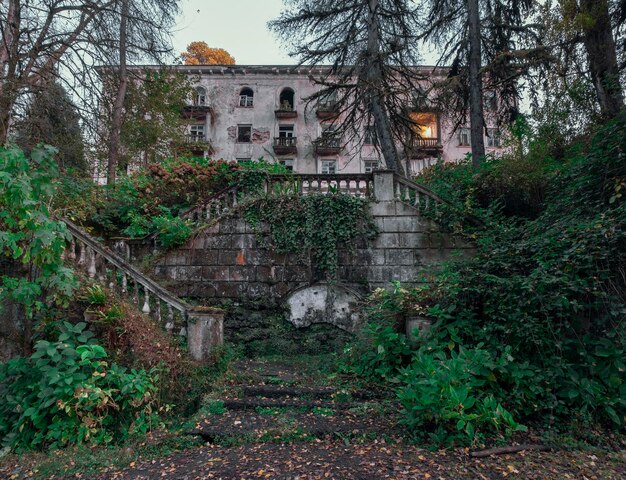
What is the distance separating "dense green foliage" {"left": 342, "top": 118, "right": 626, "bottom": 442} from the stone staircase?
16.5 inches

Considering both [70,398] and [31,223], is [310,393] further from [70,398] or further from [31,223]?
[31,223]

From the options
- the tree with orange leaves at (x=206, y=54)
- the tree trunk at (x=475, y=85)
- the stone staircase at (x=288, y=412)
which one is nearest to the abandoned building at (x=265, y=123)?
the tree with orange leaves at (x=206, y=54)

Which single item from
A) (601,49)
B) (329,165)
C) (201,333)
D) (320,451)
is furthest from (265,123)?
(320,451)

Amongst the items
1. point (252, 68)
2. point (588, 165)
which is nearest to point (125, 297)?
point (588, 165)

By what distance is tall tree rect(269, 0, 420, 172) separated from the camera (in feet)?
36.2

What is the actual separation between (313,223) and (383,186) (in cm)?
164

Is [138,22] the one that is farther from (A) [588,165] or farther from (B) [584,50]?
(B) [584,50]

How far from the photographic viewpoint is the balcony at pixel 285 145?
21.6 meters

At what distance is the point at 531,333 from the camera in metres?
3.76

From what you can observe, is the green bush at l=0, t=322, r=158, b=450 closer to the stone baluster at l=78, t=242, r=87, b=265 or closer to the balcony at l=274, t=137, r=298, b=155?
the stone baluster at l=78, t=242, r=87, b=265

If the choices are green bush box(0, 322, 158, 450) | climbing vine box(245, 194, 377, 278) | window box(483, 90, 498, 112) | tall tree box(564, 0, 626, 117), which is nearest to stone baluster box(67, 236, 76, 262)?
green bush box(0, 322, 158, 450)

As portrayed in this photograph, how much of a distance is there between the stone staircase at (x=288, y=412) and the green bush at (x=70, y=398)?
734mm

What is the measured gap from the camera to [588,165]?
5.27 m

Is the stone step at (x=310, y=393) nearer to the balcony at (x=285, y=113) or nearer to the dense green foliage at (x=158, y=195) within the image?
the dense green foliage at (x=158, y=195)
